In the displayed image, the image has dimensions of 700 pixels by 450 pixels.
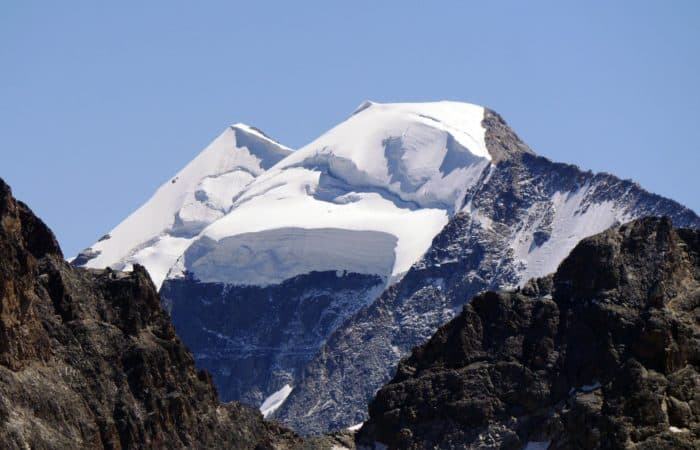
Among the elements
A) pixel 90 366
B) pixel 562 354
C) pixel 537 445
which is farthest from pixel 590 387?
pixel 90 366

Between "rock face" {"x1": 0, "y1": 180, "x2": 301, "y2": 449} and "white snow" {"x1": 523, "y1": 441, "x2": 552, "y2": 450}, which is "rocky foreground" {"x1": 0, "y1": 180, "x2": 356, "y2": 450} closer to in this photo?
"rock face" {"x1": 0, "y1": 180, "x2": 301, "y2": 449}

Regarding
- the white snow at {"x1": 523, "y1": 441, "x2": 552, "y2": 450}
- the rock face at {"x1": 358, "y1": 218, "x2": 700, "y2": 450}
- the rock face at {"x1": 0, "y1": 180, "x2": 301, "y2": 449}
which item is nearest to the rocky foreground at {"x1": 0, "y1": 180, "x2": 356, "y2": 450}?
the rock face at {"x1": 0, "y1": 180, "x2": 301, "y2": 449}

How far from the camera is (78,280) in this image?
561 feet

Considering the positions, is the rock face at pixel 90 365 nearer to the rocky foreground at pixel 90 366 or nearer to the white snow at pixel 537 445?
the rocky foreground at pixel 90 366

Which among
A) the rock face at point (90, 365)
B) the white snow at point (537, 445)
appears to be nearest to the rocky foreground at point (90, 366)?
the rock face at point (90, 365)

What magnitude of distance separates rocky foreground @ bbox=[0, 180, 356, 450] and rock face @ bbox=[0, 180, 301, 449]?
8 centimetres

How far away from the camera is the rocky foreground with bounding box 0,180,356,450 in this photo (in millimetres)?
147750

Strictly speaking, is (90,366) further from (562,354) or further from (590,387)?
(590,387)

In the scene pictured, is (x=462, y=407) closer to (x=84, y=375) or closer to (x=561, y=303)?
(x=561, y=303)

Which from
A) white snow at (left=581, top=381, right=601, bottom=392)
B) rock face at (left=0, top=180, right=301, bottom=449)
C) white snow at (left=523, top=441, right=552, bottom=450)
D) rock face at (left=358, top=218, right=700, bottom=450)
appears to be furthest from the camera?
white snow at (left=523, top=441, right=552, bottom=450)

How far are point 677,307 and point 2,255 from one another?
115ft

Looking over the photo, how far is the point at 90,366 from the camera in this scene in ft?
538

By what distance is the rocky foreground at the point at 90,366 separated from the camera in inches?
5817

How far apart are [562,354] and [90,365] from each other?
2679 centimetres
